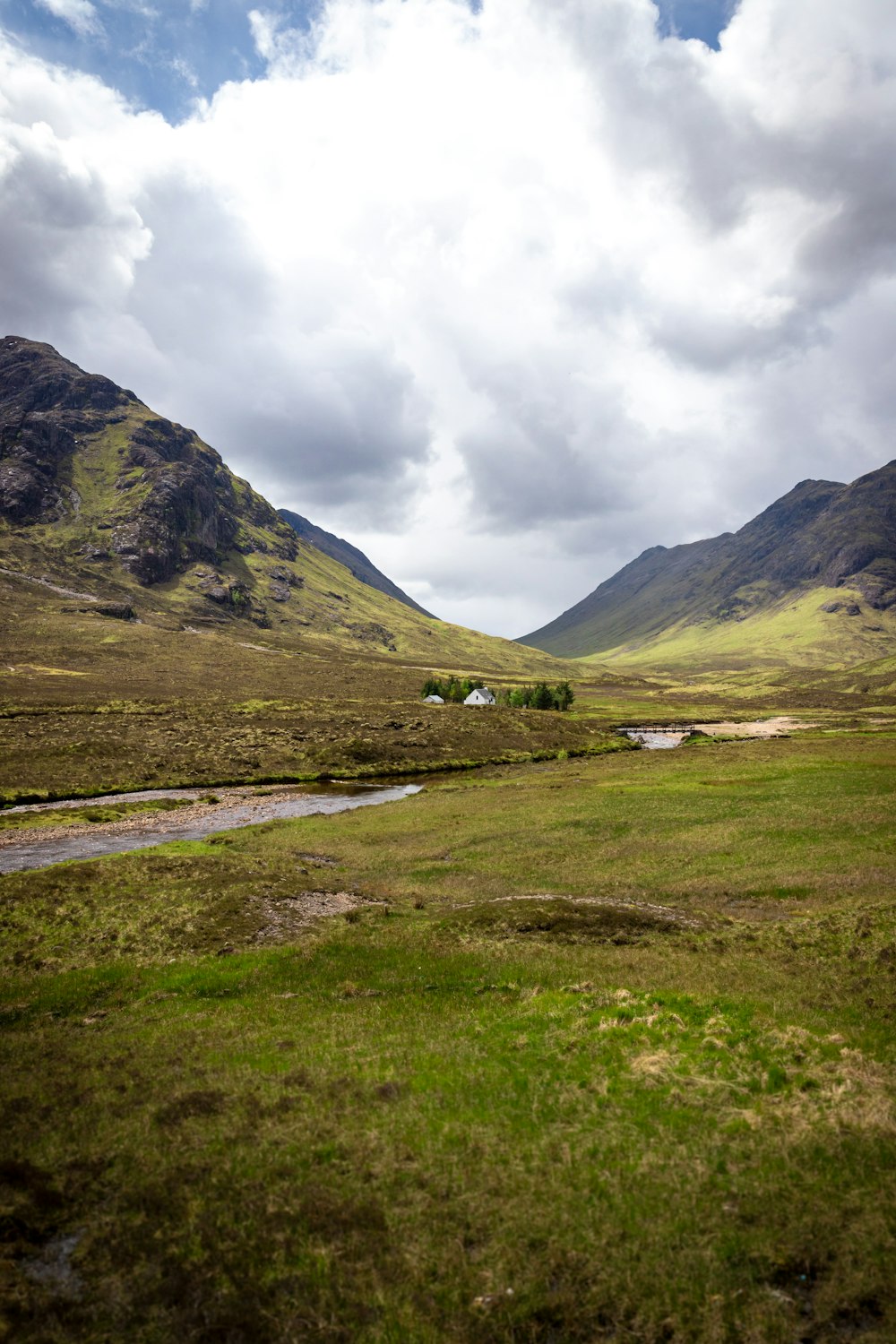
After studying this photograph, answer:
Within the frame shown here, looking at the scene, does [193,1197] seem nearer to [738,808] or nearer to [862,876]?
[862,876]

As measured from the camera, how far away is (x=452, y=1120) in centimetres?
1452

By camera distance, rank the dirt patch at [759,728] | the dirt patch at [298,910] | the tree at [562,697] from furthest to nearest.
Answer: the tree at [562,697] < the dirt patch at [759,728] < the dirt patch at [298,910]

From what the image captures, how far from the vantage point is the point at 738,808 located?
54.1m

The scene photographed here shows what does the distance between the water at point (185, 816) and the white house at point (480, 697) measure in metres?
86.3

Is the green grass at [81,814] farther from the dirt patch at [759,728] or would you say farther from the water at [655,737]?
the dirt patch at [759,728]

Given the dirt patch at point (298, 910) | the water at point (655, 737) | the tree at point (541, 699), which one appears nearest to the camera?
the dirt patch at point (298, 910)

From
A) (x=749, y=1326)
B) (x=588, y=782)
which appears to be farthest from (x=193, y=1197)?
(x=588, y=782)

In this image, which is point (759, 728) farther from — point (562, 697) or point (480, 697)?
point (480, 697)

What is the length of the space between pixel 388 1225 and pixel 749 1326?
6.06 metres

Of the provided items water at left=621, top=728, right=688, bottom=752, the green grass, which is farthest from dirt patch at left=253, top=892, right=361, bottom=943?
water at left=621, top=728, right=688, bottom=752

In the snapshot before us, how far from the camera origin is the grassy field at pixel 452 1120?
10195mm

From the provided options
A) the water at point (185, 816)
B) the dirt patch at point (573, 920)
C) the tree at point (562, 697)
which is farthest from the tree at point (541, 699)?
the dirt patch at point (573, 920)

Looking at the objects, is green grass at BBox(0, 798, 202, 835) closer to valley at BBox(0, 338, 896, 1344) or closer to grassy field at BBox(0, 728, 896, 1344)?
valley at BBox(0, 338, 896, 1344)

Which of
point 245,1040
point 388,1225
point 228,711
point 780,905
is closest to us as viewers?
point 388,1225
